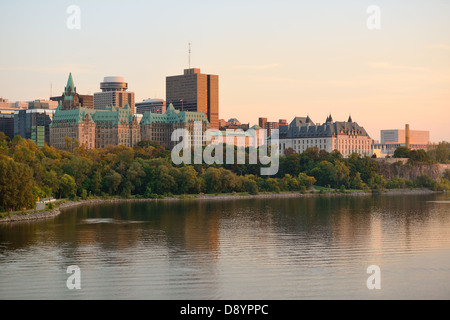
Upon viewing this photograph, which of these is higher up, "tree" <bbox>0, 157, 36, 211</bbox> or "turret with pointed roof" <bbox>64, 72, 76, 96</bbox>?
"turret with pointed roof" <bbox>64, 72, 76, 96</bbox>

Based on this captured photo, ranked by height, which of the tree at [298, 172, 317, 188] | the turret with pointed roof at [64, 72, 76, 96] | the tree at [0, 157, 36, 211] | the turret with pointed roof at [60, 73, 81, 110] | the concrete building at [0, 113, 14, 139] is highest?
the turret with pointed roof at [64, 72, 76, 96]

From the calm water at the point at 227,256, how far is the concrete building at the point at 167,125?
110924 millimetres

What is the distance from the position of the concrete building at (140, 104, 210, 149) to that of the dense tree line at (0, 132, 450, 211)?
5438 cm

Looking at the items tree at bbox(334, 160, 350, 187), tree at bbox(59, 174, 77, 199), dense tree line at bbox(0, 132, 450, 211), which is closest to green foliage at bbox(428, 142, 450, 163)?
dense tree line at bbox(0, 132, 450, 211)

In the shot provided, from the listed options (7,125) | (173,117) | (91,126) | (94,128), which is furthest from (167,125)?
(7,125)

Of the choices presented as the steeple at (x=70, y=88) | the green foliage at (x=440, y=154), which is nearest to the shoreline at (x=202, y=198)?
the green foliage at (x=440, y=154)

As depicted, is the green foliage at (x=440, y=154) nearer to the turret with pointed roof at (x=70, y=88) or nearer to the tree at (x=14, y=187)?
the turret with pointed roof at (x=70, y=88)

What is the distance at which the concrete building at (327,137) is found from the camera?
156500mm

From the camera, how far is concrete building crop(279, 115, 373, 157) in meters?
156

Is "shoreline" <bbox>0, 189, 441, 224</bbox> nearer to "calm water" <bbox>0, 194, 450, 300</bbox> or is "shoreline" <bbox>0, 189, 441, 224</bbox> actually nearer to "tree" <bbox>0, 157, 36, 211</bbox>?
"tree" <bbox>0, 157, 36, 211</bbox>

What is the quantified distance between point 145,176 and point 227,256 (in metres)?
52.5

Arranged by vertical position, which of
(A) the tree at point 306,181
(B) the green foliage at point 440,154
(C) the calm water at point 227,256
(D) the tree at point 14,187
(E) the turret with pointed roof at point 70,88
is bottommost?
(C) the calm water at point 227,256
